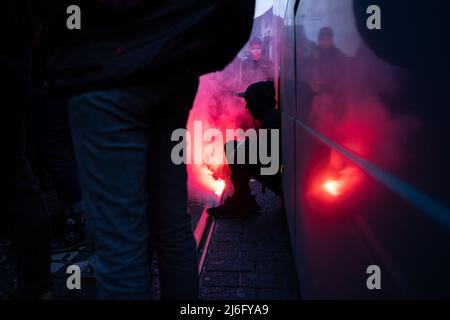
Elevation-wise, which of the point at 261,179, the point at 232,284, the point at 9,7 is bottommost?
the point at 232,284

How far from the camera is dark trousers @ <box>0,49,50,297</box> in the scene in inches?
66.8

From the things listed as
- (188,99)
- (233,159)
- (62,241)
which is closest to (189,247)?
(188,99)

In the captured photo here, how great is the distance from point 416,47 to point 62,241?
9.94 feet

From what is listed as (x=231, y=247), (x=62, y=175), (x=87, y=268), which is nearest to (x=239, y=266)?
(x=231, y=247)

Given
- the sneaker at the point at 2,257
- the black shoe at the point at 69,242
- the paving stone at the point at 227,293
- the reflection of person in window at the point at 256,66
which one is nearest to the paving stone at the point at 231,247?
the paving stone at the point at 227,293

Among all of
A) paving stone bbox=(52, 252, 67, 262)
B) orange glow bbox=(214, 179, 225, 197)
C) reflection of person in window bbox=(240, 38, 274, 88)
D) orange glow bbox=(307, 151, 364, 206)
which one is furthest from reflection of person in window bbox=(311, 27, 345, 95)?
reflection of person in window bbox=(240, 38, 274, 88)

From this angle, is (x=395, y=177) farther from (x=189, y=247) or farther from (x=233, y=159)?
(x=233, y=159)

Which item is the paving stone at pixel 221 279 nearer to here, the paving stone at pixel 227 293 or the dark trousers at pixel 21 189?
the paving stone at pixel 227 293

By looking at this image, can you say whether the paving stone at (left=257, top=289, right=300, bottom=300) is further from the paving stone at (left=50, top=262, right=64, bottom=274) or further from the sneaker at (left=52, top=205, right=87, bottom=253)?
the sneaker at (left=52, top=205, right=87, bottom=253)

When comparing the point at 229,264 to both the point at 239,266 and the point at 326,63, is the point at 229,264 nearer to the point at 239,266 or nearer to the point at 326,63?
the point at 239,266

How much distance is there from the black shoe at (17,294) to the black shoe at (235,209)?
6.76ft

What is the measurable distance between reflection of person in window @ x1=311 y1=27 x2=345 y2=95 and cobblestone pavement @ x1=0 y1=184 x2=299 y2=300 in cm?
152

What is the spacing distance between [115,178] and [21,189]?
0.91 meters

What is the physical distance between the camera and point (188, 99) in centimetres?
138
